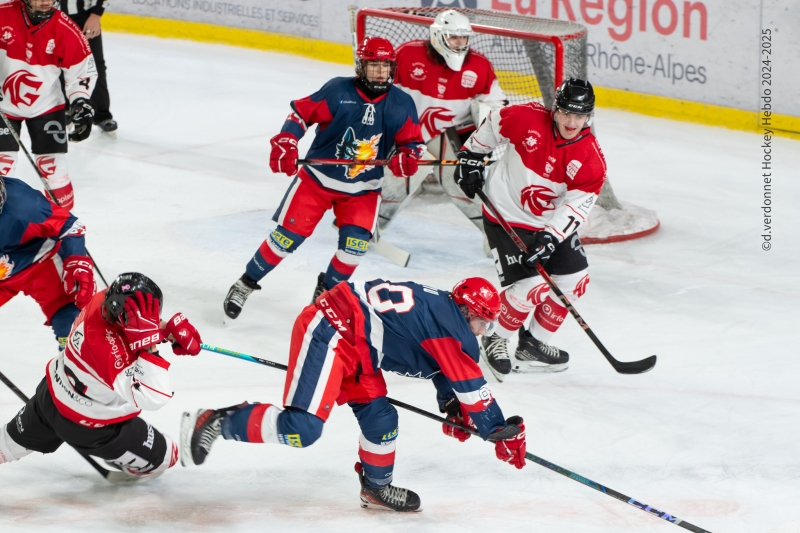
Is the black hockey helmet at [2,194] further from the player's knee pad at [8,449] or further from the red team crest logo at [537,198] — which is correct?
the red team crest logo at [537,198]

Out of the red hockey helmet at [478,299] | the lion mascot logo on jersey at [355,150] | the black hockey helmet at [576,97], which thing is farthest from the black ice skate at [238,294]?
the red hockey helmet at [478,299]

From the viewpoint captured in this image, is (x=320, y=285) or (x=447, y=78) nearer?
(x=320, y=285)

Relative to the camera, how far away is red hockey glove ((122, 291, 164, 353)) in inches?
108

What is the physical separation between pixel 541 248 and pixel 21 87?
2489 mm

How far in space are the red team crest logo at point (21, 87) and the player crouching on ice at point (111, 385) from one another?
215cm

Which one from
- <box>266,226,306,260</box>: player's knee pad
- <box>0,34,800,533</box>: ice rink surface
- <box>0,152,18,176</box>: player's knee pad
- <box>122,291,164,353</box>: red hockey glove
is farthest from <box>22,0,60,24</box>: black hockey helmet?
<box>122,291,164,353</box>: red hockey glove

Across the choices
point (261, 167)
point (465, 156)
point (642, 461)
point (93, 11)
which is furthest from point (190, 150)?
point (642, 461)

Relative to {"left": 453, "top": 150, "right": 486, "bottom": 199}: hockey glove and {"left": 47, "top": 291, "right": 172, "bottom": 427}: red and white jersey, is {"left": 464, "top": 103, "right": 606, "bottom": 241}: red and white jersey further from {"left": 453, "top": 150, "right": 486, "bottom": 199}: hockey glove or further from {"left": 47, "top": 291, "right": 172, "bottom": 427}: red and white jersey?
{"left": 47, "top": 291, "right": 172, "bottom": 427}: red and white jersey

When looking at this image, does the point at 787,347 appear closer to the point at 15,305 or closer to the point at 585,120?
the point at 585,120

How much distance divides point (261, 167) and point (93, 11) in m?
1.47

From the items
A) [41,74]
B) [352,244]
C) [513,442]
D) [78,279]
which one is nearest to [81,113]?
[41,74]

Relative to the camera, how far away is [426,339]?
294 centimetres

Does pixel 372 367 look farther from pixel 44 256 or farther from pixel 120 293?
pixel 44 256

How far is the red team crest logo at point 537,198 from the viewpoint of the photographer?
400 cm
